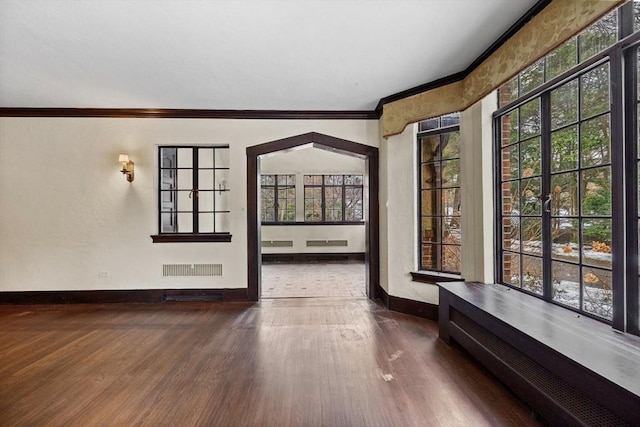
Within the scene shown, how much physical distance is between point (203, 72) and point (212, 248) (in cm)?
238

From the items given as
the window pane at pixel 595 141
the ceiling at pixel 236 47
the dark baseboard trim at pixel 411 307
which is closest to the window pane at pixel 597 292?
the window pane at pixel 595 141

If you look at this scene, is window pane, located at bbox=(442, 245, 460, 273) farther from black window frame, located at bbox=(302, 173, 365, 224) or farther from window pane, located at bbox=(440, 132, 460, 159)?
black window frame, located at bbox=(302, 173, 365, 224)

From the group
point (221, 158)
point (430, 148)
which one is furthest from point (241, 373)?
point (221, 158)

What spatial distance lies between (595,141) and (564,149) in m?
0.26

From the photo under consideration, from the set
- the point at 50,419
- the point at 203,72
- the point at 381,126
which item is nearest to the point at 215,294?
the point at 50,419

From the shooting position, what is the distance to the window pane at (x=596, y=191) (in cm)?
210

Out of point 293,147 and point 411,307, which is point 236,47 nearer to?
point 293,147

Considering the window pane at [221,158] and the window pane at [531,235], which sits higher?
the window pane at [221,158]

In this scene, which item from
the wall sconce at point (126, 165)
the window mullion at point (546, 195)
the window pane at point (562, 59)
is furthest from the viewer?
the wall sconce at point (126, 165)

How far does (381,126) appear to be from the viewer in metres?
4.51

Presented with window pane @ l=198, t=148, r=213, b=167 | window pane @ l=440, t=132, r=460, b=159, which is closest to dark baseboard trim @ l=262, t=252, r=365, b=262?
window pane @ l=198, t=148, r=213, b=167

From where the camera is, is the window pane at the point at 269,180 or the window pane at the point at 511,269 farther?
the window pane at the point at 269,180

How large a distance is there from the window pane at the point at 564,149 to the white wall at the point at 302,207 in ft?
19.8

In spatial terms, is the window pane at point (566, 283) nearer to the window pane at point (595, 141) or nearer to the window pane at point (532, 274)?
the window pane at point (532, 274)
